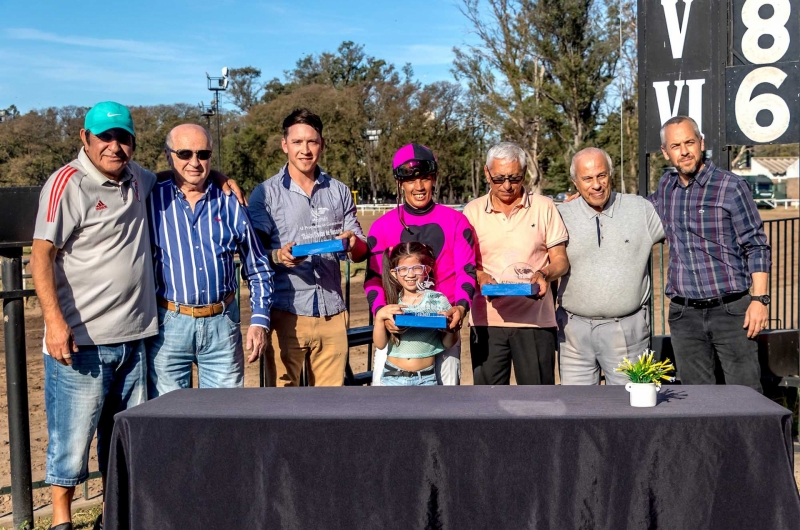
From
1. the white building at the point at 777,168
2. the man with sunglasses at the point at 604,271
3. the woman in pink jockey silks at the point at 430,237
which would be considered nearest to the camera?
the woman in pink jockey silks at the point at 430,237

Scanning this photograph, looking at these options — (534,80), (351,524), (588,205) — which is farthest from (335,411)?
(534,80)

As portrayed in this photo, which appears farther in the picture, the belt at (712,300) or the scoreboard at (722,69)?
the scoreboard at (722,69)

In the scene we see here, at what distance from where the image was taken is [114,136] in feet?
11.5

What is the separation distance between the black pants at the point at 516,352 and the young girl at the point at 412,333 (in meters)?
0.48

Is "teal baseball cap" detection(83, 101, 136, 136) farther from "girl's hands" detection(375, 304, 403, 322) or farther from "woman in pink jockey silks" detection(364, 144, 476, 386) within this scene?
"girl's hands" detection(375, 304, 403, 322)

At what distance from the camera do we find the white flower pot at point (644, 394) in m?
2.85

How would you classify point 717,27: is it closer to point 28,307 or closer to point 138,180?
point 138,180

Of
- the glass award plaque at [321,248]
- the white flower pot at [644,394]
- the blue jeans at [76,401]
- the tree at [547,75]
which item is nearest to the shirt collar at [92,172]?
the blue jeans at [76,401]

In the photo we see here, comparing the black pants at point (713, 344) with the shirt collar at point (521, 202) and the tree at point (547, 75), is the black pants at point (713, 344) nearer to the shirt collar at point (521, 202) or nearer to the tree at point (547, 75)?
the shirt collar at point (521, 202)

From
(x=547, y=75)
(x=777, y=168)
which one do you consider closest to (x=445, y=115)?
(x=547, y=75)

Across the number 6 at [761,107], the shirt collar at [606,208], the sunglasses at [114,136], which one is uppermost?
the number 6 at [761,107]

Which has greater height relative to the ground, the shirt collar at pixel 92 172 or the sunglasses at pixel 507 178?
the shirt collar at pixel 92 172

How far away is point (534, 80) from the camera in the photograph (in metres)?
31.0

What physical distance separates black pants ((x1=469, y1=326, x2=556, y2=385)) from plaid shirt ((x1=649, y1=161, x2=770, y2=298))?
0.83 m
